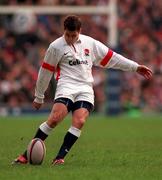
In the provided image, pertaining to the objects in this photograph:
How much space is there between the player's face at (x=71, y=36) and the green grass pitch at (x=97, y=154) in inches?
64.6

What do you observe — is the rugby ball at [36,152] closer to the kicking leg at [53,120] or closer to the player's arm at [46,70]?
the kicking leg at [53,120]

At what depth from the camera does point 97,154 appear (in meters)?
12.6

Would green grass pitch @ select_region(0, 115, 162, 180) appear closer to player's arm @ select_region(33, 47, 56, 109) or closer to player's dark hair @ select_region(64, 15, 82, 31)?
player's arm @ select_region(33, 47, 56, 109)

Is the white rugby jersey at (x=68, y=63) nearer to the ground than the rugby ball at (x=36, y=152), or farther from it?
farther from it

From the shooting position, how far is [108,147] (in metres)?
14.3

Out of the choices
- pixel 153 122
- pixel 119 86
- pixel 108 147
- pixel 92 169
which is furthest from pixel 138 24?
pixel 92 169

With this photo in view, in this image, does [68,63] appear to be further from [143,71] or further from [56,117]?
[143,71]

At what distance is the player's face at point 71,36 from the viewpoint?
35.1 feet

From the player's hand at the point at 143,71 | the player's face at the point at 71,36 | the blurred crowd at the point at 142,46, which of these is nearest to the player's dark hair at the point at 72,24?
the player's face at the point at 71,36

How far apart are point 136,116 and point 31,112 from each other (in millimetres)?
3752

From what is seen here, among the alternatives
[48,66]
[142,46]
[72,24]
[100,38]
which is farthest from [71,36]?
[142,46]

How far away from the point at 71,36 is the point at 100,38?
1915cm

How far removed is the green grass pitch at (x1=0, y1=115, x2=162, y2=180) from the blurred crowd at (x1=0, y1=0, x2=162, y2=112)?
755cm

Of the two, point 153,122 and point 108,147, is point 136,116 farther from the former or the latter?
point 108,147
